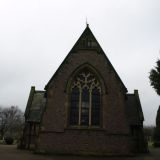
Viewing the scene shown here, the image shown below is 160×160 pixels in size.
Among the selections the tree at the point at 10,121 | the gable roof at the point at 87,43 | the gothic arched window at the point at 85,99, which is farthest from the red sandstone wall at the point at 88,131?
the tree at the point at 10,121

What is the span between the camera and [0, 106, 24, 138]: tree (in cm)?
8231

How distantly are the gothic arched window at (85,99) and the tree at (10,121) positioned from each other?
59068mm

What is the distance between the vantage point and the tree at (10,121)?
270ft

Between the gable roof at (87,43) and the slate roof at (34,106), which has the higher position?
the gable roof at (87,43)

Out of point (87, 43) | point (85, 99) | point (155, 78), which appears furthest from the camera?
point (87, 43)

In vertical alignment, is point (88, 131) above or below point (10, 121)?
below

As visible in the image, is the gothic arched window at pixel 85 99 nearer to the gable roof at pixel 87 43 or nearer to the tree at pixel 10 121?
the gable roof at pixel 87 43

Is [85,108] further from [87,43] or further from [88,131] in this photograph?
[87,43]

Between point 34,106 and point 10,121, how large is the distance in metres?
52.7

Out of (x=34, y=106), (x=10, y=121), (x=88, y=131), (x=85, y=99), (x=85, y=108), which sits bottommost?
(x=88, y=131)

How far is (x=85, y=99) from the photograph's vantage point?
2544 centimetres

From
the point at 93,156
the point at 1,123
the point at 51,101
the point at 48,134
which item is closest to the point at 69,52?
the point at 51,101

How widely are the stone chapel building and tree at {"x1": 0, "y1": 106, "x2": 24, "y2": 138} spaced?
2322 inches

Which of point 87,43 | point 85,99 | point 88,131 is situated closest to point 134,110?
point 85,99
